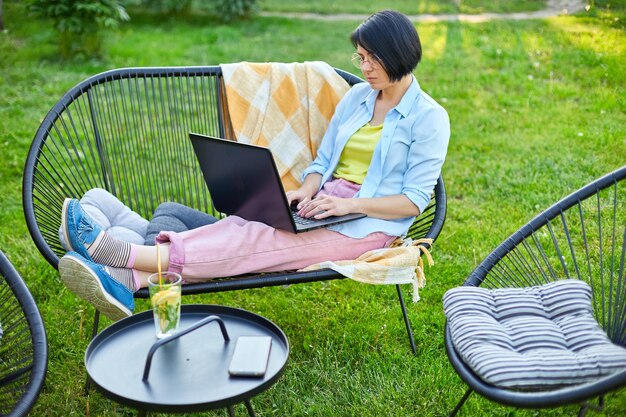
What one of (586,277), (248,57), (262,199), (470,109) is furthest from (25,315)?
(248,57)

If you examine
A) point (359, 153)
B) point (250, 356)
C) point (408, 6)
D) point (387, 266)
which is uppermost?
point (359, 153)

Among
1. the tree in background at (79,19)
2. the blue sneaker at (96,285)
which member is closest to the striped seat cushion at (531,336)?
the blue sneaker at (96,285)

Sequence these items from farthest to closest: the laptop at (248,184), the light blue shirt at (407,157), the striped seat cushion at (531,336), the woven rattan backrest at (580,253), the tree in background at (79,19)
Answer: the tree in background at (79,19), the light blue shirt at (407,157), the laptop at (248,184), the woven rattan backrest at (580,253), the striped seat cushion at (531,336)

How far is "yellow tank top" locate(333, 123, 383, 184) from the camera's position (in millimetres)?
2658

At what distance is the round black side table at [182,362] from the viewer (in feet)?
5.65

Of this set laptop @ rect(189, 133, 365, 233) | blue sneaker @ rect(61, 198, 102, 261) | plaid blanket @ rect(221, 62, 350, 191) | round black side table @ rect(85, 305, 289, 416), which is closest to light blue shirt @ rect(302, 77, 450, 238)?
laptop @ rect(189, 133, 365, 233)

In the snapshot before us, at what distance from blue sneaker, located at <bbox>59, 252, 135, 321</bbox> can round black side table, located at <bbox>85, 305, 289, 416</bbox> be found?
0.67 ft

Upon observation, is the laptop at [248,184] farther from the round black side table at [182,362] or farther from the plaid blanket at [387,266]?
the round black side table at [182,362]

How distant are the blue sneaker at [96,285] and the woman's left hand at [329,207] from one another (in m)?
0.65

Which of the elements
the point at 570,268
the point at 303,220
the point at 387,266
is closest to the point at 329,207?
the point at 303,220

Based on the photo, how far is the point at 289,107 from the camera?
2.97 m

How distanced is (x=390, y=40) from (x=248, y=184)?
0.66 metres

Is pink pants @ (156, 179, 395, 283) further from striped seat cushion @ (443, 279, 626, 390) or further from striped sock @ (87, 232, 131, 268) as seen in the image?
striped seat cushion @ (443, 279, 626, 390)

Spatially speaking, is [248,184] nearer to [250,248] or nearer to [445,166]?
[250,248]
